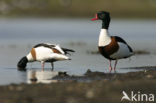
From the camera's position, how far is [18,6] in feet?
414

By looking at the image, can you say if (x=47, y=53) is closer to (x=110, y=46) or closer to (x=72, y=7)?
(x=110, y=46)

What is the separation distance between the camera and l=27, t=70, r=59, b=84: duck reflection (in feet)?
51.4

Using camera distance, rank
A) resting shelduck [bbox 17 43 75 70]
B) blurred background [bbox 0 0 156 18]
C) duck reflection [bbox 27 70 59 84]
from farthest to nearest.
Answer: blurred background [bbox 0 0 156 18] → resting shelduck [bbox 17 43 75 70] → duck reflection [bbox 27 70 59 84]

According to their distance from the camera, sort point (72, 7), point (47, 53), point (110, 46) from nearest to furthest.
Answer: point (110, 46), point (47, 53), point (72, 7)

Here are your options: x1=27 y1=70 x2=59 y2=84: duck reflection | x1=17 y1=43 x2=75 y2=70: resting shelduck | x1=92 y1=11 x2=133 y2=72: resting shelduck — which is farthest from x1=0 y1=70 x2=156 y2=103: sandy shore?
x1=17 y1=43 x2=75 y2=70: resting shelduck

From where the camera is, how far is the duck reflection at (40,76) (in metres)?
15.7

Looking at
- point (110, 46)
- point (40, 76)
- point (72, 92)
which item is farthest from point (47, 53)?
point (72, 92)

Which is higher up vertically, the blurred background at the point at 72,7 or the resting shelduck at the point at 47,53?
the resting shelduck at the point at 47,53

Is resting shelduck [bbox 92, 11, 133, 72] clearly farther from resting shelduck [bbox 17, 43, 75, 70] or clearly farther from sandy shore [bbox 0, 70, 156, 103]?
sandy shore [bbox 0, 70, 156, 103]

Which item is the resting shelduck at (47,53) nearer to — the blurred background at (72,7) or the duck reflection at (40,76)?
the duck reflection at (40,76)

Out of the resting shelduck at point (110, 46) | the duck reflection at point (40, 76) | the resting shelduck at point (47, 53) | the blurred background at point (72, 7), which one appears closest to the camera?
the duck reflection at point (40, 76)

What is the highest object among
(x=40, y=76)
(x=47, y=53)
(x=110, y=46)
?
(x=110, y=46)

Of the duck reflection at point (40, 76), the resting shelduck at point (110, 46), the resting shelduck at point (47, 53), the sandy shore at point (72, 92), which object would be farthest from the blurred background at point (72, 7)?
the sandy shore at point (72, 92)

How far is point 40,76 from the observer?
17.1m
